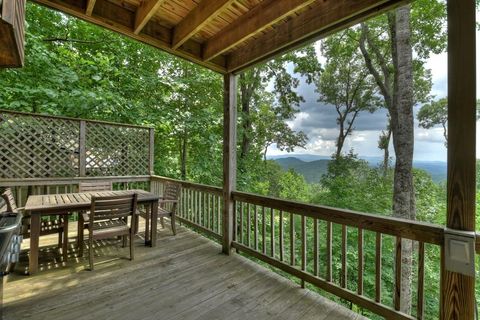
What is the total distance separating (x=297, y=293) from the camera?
2320 mm

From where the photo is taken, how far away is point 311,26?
6.95 ft

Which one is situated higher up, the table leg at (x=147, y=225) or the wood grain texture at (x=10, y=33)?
the wood grain texture at (x=10, y=33)

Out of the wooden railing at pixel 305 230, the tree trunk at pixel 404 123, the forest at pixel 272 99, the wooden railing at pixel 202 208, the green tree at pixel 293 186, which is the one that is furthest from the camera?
the green tree at pixel 293 186

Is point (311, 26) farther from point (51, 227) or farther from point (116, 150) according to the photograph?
point (116, 150)

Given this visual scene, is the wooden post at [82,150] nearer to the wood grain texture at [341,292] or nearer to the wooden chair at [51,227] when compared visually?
the wooden chair at [51,227]

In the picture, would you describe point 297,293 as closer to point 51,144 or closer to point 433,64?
point 51,144

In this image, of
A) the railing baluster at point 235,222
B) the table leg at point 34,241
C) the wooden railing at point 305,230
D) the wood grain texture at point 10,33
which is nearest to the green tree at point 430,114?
the wooden railing at point 305,230

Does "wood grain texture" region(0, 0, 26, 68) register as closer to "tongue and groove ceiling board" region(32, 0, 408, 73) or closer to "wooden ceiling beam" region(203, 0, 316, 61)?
"tongue and groove ceiling board" region(32, 0, 408, 73)

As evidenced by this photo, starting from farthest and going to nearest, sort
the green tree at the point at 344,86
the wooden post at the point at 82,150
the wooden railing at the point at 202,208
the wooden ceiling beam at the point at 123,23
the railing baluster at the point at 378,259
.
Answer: the green tree at the point at 344,86 → the wooden post at the point at 82,150 → the wooden railing at the point at 202,208 → the wooden ceiling beam at the point at 123,23 → the railing baluster at the point at 378,259

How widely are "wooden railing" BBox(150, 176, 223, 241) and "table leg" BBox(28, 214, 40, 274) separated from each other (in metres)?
2.08

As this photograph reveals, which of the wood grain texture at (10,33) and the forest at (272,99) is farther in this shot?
the forest at (272,99)

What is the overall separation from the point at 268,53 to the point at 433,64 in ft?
25.4

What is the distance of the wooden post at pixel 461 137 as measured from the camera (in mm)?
1351

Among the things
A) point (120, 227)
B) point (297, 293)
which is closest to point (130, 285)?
point (120, 227)
